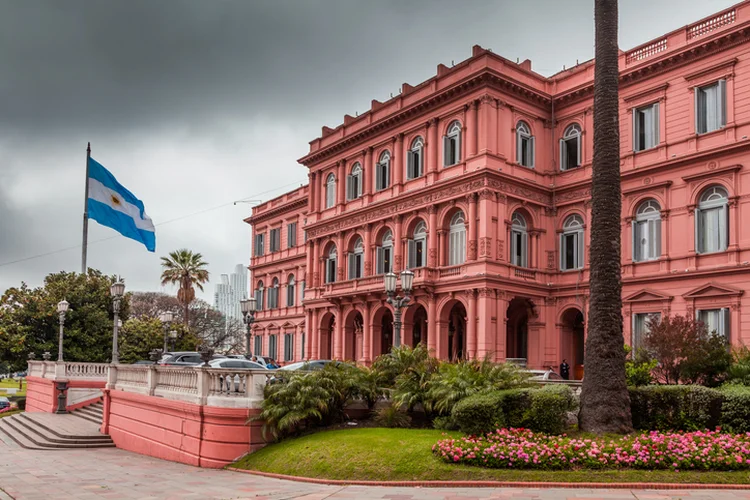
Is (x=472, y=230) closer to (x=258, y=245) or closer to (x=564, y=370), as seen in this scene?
(x=564, y=370)

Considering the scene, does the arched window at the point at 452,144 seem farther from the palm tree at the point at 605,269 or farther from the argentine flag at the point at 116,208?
the palm tree at the point at 605,269

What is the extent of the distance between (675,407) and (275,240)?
48165 mm

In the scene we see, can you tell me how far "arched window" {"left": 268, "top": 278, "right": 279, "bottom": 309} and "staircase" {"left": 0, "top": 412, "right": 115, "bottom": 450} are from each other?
27.7 m

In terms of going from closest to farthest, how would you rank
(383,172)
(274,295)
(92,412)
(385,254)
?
1. (92,412)
2. (385,254)
3. (383,172)
4. (274,295)

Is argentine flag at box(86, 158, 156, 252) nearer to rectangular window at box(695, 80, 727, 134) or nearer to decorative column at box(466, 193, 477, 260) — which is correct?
decorative column at box(466, 193, 477, 260)

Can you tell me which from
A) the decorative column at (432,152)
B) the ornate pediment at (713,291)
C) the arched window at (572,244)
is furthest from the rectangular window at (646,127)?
the decorative column at (432,152)

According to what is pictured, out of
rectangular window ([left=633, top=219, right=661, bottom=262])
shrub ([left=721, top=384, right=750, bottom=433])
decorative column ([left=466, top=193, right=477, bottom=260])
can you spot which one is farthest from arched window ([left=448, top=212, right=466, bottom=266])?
shrub ([left=721, top=384, right=750, bottom=433])

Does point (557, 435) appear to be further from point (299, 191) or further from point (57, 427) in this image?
point (299, 191)

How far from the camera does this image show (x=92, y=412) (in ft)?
106

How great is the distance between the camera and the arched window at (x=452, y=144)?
38.7m

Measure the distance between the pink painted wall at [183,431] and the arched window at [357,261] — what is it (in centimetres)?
2047

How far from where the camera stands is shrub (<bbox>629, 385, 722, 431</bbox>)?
15453 millimetres

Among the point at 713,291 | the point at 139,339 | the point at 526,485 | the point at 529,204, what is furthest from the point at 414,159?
the point at 526,485

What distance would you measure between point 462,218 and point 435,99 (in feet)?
20.9
